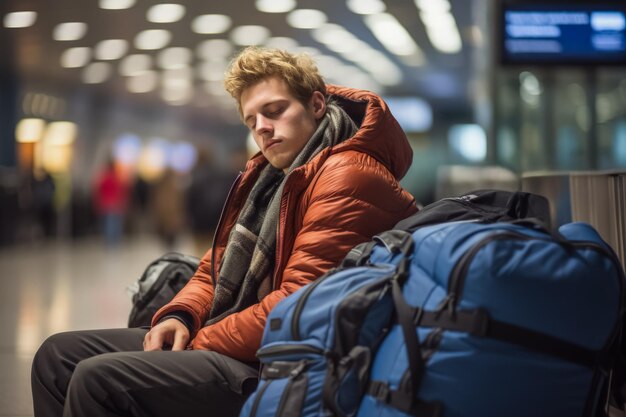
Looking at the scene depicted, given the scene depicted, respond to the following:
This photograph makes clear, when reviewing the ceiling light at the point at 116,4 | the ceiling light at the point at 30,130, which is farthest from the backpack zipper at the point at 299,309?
the ceiling light at the point at 30,130

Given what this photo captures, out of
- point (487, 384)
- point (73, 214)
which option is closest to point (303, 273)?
point (487, 384)

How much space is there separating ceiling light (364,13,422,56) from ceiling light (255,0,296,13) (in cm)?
199

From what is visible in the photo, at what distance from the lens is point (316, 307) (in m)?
1.95

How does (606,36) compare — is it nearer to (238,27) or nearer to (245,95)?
(245,95)

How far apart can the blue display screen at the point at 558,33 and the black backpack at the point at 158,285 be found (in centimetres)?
598

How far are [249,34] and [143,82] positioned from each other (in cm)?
902

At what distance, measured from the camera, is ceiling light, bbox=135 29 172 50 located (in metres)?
19.4

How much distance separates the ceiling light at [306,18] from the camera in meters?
17.8

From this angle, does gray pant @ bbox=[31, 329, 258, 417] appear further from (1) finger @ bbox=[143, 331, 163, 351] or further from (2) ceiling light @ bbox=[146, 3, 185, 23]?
(2) ceiling light @ bbox=[146, 3, 185, 23]

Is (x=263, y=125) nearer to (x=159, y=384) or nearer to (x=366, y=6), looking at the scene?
(x=159, y=384)

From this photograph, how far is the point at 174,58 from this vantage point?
23703mm

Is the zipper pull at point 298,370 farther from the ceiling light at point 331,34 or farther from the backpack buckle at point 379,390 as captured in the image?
the ceiling light at point 331,34

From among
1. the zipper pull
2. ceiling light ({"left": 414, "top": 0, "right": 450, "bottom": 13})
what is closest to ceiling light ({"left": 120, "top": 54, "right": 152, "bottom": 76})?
ceiling light ({"left": 414, "top": 0, "right": 450, "bottom": 13})

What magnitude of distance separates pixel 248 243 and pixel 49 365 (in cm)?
74
